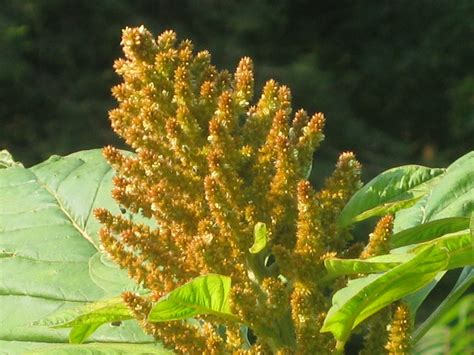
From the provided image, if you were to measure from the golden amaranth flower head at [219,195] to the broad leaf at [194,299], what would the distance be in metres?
0.03

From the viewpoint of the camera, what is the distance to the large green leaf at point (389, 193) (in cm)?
106

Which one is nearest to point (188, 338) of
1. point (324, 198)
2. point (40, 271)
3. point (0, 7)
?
point (324, 198)

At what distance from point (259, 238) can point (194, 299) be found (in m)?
0.09

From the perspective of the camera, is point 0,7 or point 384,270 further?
point 0,7

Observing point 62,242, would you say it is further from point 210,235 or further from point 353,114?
point 353,114

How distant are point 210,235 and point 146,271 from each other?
0.09 m

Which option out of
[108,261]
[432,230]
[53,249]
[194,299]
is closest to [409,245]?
[432,230]

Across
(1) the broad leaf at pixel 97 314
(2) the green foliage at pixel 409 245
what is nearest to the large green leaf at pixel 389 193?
(2) the green foliage at pixel 409 245

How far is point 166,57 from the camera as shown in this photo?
105 cm

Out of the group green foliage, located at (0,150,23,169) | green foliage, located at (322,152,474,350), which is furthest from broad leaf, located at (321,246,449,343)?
green foliage, located at (0,150,23,169)

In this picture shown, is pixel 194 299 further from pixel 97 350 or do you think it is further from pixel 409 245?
pixel 409 245

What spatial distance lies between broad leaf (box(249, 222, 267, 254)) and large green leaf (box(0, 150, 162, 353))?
10.9 inches

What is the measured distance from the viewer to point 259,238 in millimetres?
991

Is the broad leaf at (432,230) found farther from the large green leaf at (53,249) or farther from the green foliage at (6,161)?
the green foliage at (6,161)
